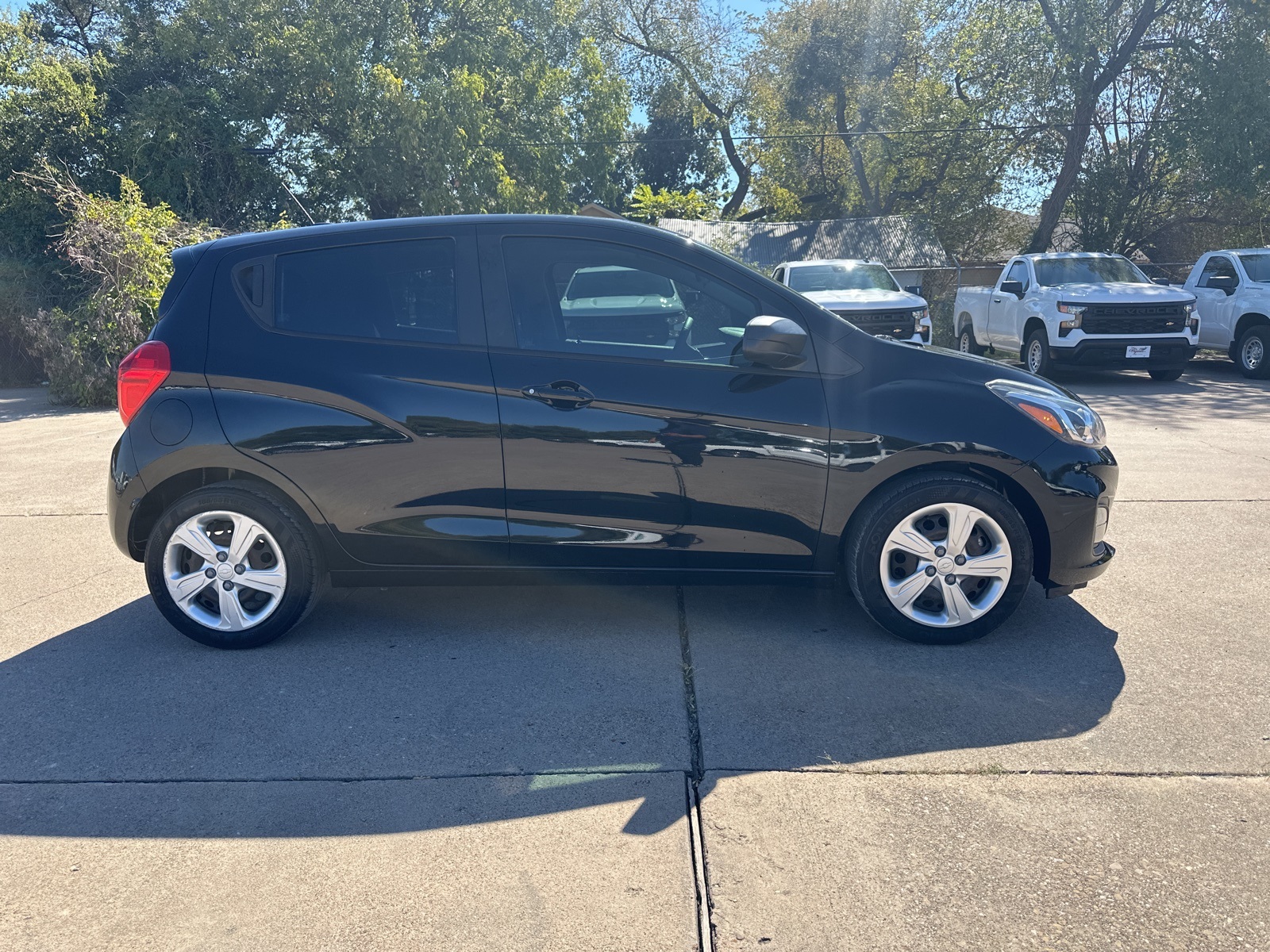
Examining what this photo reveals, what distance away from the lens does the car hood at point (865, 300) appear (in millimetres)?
14438

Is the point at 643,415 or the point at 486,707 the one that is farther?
the point at 643,415

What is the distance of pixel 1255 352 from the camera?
15.5 m

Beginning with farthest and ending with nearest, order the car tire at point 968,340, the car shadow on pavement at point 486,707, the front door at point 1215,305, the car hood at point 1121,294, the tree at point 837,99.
→ the tree at point 837,99
the car tire at point 968,340
the front door at point 1215,305
the car hood at point 1121,294
the car shadow on pavement at point 486,707

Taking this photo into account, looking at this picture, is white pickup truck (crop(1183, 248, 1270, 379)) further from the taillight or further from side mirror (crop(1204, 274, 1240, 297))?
the taillight

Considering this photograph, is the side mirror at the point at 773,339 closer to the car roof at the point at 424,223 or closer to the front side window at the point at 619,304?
the front side window at the point at 619,304

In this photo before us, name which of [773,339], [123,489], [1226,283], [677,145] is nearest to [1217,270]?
[1226,283]

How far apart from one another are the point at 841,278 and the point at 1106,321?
3749mm

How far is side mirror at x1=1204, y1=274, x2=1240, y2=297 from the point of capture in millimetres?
15586

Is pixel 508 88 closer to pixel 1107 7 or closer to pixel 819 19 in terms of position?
pixel 1107 7

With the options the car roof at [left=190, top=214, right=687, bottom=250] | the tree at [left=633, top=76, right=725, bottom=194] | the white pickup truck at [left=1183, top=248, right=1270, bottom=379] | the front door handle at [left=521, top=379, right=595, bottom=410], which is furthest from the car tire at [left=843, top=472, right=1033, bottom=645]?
the tree at [left=633, top=76, right=725, bottom=194]

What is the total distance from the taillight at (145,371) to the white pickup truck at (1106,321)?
41.9 ft

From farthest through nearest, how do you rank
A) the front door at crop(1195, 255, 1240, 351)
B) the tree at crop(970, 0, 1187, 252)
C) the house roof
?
the house roof
the tree at crop(970, 0, 1187, 252)
the front door at crop(1195, 255, 1240, 351)

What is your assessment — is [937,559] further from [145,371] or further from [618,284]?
[145,371]

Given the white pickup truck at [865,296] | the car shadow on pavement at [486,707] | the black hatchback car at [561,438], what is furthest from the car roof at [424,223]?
the white pickup truck at [865,296]
